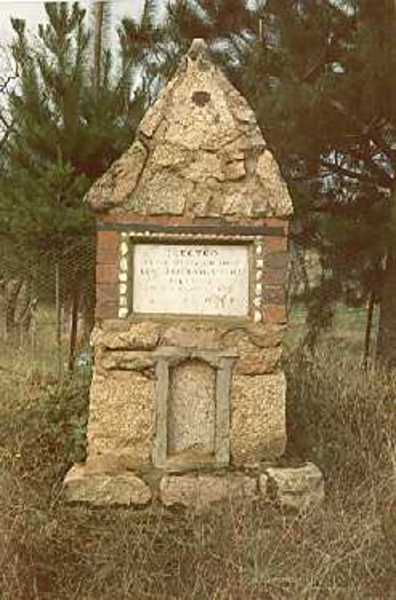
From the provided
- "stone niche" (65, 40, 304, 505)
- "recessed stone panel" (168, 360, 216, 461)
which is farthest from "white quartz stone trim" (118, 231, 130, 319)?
"recessed stone panel" (168, 360, 216, 461)

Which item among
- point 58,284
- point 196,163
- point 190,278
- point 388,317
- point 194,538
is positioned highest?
point 196,163

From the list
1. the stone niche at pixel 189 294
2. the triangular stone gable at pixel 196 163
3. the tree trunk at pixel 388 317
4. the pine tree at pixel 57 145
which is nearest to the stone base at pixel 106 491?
the stone niche at pixel 189 294

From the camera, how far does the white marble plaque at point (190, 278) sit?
14.9 ft

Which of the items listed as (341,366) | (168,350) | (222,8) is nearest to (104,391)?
(168,350)

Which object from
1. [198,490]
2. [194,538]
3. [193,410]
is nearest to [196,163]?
[193,410]

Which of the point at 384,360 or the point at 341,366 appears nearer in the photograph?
the point at 341,366

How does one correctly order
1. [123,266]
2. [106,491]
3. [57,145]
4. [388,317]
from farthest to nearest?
[388,317] → [57,145] → [123,266] → [106,491]

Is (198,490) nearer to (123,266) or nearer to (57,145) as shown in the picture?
(123,266)

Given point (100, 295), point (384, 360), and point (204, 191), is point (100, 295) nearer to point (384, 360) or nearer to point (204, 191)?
point (204, 191)

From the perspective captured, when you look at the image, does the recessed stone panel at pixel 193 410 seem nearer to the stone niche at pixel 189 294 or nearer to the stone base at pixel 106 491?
the stone niche at pixel 189 294

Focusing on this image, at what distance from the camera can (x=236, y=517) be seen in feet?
12.9

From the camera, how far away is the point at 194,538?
12.7ft

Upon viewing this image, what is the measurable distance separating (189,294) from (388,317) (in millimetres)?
3560

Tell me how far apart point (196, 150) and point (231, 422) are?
1590 mm
